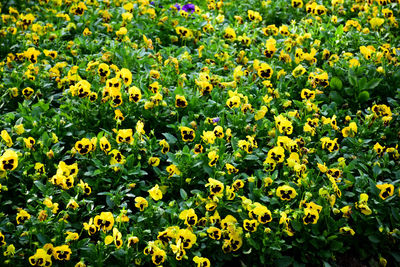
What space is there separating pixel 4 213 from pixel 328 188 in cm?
202

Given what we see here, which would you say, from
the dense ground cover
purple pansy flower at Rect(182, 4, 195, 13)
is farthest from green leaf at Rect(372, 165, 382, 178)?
purple pansy flower at Rect(182, 4, 195, 13)

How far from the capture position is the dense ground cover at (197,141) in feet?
8.63

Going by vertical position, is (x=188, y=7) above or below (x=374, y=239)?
above

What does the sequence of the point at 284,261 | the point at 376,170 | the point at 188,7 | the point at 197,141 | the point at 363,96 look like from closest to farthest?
the point at 284,261, the point at 376,170, the point at 197,141, the point at 363,96, the point at 188,7

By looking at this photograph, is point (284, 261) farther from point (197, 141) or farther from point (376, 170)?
point (197, 141)

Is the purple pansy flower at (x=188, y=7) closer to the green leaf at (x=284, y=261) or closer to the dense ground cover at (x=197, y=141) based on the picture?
the dense ground cover at (x=197, y=141)

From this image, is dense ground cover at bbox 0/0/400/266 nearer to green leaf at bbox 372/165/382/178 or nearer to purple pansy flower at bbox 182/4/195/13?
green leaf at bbox 372/165/382/178

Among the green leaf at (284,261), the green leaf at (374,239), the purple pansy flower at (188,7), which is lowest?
the green leaf at (284,261)

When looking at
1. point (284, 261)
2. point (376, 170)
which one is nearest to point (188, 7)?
point (376, 170)

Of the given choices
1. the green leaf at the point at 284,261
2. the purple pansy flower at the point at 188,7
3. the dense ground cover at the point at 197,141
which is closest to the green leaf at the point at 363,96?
the dense ground cover at the point at 197,141

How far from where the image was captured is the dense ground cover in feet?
8.63

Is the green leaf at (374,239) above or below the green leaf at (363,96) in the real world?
below

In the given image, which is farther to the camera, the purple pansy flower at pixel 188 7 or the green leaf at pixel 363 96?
the purple pansy flower at pixel 188 7

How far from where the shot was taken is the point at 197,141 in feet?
10.8
